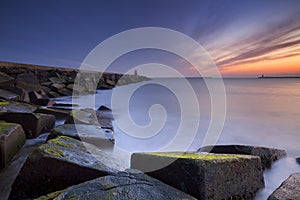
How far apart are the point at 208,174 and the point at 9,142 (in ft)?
7.27

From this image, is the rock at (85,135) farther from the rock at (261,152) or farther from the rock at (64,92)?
the rock at (64,92)

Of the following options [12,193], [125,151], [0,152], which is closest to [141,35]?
[125,151]

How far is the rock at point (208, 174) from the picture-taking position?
1.40 metres

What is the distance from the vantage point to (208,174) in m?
A: 1.41

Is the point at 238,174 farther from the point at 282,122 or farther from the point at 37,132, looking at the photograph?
the point at 282,122

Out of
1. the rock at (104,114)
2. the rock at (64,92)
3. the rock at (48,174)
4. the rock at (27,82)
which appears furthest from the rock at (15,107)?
the rock at (64,92)

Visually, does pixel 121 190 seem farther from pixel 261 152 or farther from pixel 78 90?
pixel 78 90

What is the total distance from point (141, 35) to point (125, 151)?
160 inches

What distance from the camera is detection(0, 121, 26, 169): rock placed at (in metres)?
2.05

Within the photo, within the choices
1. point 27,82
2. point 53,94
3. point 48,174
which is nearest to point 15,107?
point 48,174

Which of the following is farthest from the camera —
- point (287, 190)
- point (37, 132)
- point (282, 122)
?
point (282, 122)

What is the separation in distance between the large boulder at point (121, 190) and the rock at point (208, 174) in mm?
91

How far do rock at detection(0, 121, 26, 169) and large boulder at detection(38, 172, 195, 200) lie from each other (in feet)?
3.87

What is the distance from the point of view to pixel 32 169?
1560mm
